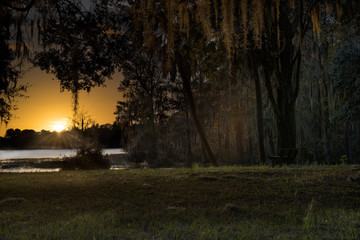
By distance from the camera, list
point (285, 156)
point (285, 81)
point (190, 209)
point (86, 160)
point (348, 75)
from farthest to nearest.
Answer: point (86, 160)
point (348, 75)
point (285, 81)
point (285, 156)
point (190, 209)

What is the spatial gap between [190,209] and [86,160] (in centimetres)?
1938

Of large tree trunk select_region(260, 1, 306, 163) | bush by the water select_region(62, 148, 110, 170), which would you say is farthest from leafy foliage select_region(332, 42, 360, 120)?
bush by the water select_region(62, 148, 110, 170)

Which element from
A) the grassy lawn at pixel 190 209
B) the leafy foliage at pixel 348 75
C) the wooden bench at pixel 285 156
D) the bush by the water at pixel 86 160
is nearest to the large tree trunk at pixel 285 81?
the wooden bench at pixel 285 156

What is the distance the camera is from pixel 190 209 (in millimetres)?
5773

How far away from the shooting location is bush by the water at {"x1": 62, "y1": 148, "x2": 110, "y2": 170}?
23641 millimetres

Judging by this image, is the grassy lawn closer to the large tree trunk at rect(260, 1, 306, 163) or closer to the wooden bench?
the wooden bench

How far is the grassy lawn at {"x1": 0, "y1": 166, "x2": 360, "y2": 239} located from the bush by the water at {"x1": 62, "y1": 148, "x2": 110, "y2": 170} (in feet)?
49.1

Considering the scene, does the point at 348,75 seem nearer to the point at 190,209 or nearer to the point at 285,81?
the point at 285,81

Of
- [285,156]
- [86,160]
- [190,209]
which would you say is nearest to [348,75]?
[285,156]

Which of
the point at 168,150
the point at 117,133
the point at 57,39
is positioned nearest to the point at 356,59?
the point at 57,39

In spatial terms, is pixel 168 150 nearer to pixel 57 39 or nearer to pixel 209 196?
pixel 57 39

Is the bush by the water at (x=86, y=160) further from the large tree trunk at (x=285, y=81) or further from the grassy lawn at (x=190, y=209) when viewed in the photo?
the grassy lawn at (x=190, y=209)

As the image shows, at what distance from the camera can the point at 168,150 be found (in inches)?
1923

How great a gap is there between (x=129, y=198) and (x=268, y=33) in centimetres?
890
